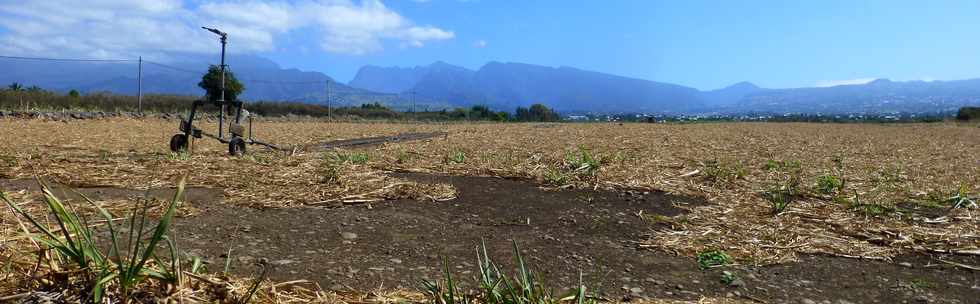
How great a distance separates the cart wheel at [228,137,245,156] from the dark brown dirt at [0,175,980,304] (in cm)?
394

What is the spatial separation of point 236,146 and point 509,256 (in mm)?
7275

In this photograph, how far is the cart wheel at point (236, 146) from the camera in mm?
9578

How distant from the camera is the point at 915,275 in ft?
12.9

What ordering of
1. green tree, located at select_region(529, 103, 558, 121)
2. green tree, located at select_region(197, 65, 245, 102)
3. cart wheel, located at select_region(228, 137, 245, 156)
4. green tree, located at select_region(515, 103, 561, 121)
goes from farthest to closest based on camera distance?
green tree, located at select_region(529, 103, 558, 121) < green tree, located at select_region(515, 103, 561, 121) < green tree, located at select_region(197, 65, 245, 102) < cart wheel, located at select_region(228, 137, 245, 156)

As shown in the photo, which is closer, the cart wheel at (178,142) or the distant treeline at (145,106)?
the cart wheel at (178,142)

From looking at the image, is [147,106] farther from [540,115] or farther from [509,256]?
[540,115]

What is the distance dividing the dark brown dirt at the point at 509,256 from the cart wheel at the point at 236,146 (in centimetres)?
394

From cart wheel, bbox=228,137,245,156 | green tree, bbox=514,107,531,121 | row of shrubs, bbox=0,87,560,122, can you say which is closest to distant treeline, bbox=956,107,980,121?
row of shrubs, bbox=0,87,560,122

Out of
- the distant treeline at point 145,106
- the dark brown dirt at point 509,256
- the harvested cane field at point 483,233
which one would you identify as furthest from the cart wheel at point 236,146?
the distant treeline at point 145,106

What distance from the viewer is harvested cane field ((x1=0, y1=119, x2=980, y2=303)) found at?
2.50 meters

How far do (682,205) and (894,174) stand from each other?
19.1ft

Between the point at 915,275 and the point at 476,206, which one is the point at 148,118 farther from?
the point at 915,275

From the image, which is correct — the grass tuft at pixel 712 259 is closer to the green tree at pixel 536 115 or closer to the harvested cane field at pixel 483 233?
the harvested cane field at pixel 483 233

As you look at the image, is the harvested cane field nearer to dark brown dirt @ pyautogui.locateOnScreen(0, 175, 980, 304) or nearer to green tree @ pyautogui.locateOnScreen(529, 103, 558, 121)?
dark brown dirt @ pyautogui.locateOnScreen(0, 175, 980, 304)
